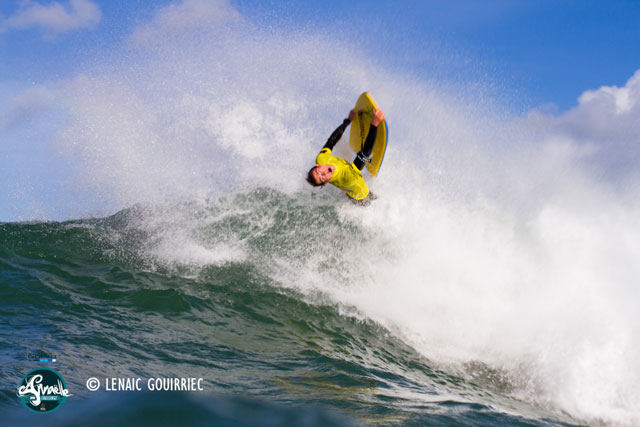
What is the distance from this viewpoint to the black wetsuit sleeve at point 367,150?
269 inches

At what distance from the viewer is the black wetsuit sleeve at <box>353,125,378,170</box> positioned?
682cm

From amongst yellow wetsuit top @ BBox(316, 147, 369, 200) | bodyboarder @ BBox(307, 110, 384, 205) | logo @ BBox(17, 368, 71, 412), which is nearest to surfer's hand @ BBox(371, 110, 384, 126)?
bodyboarder @ BBox(307, 110, 384, 205)

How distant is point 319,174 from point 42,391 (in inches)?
176

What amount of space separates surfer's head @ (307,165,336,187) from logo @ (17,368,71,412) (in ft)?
13.6

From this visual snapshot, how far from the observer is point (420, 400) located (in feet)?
12.4

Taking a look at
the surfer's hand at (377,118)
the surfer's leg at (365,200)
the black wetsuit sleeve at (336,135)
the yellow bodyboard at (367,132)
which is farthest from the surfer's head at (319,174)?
the surfer's leg at (365,200)

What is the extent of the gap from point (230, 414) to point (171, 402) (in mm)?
425

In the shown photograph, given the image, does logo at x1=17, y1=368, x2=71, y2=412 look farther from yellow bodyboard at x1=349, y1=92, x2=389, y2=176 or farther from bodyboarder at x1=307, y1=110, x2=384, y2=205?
yellow bodyboard at x1=349, y1=92, x2=389, y2=176

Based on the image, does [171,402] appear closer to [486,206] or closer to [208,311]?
[208,311]

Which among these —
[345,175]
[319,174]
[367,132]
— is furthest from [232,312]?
[367,132]

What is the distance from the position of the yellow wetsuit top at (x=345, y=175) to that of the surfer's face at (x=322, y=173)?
23 centimetres

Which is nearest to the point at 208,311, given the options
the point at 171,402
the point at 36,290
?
the point at 36,290

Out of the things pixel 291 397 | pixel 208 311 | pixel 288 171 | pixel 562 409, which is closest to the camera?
pixel 291 397

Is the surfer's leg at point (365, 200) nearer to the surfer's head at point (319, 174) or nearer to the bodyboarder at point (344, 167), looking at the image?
the bodyboarder at point (344, 167)
